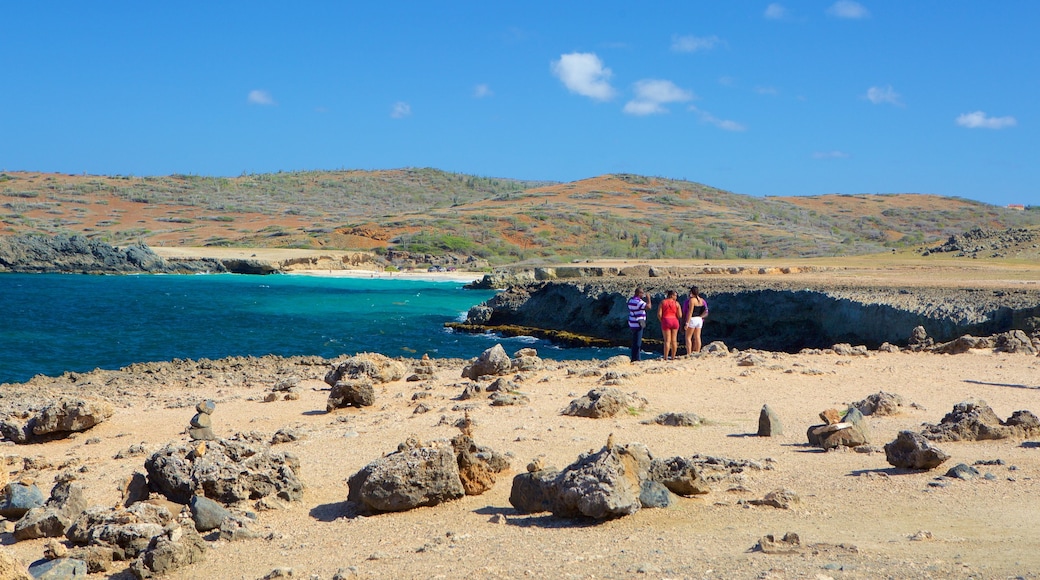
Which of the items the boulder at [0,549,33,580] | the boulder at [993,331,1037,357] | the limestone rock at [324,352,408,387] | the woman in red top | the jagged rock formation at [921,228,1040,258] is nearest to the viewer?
the boulder at [0,549,33,580]

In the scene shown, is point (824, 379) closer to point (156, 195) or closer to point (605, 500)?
point (605, 500)

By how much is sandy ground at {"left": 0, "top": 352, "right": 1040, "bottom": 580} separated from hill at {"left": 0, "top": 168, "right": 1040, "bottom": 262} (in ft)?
183

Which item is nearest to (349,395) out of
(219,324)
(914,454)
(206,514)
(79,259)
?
(206,514)

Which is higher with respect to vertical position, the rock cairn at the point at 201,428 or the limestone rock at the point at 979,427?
the limestone rock at the point at 979,427

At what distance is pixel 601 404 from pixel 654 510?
12.4ft

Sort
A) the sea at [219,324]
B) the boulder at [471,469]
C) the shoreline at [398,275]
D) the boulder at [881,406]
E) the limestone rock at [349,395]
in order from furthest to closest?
the shoreline at [398,275], the sea at [219,324], the limestone rock at [349,395], the boulder at [881,406], the boulder at [471,469]

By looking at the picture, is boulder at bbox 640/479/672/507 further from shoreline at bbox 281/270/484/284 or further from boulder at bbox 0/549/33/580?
shoreline at bbox 281/270/484/284

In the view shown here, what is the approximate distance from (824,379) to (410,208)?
10600 centimetres

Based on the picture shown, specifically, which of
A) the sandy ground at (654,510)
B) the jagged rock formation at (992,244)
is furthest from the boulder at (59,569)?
the jagged rock formation at (992,244)

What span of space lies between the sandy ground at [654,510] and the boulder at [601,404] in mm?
132

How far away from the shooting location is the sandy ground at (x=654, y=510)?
507 centimetres

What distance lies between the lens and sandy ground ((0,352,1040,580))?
507 centimetres

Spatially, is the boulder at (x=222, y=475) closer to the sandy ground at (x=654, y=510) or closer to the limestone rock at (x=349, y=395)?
the sandy ground at (x=654, y=510)

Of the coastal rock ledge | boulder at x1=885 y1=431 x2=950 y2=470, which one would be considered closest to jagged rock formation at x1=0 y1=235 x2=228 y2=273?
the coastal rock ledge
